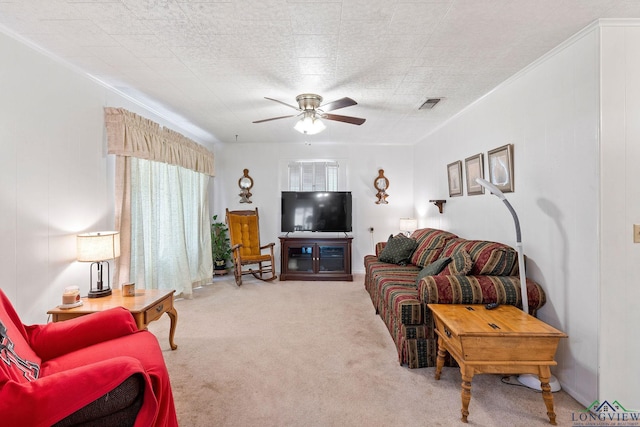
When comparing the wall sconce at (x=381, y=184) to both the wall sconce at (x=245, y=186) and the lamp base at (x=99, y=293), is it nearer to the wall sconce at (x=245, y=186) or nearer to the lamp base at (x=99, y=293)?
the wall sconce at (x=245, y=186)

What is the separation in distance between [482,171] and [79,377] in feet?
11.5

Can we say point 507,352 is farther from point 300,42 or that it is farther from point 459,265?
point 300,42

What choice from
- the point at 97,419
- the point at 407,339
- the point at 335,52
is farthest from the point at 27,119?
the point at 407,339

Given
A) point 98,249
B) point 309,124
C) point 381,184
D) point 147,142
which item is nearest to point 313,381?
point 98,249

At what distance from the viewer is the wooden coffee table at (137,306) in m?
2.05

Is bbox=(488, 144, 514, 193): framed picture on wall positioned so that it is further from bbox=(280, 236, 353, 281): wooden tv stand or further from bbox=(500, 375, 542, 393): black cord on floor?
bbox=(280, 236, 353, 281): wooden tv stand

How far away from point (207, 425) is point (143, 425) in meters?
0.62

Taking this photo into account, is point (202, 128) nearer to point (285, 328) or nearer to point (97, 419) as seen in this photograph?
point (285, 328)

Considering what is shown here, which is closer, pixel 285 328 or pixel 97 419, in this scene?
pixel 97 419

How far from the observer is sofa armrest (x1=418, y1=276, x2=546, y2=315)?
222cm

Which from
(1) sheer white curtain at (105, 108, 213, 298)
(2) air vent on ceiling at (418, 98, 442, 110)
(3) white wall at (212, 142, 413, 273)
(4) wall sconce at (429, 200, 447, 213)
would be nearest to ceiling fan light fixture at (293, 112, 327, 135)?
(2) air vent on ceiling at (418, 98, 442, 110)

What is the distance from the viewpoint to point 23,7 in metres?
1.71

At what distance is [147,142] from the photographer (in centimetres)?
337

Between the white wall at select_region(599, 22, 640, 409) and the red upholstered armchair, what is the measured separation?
8.34 ft
